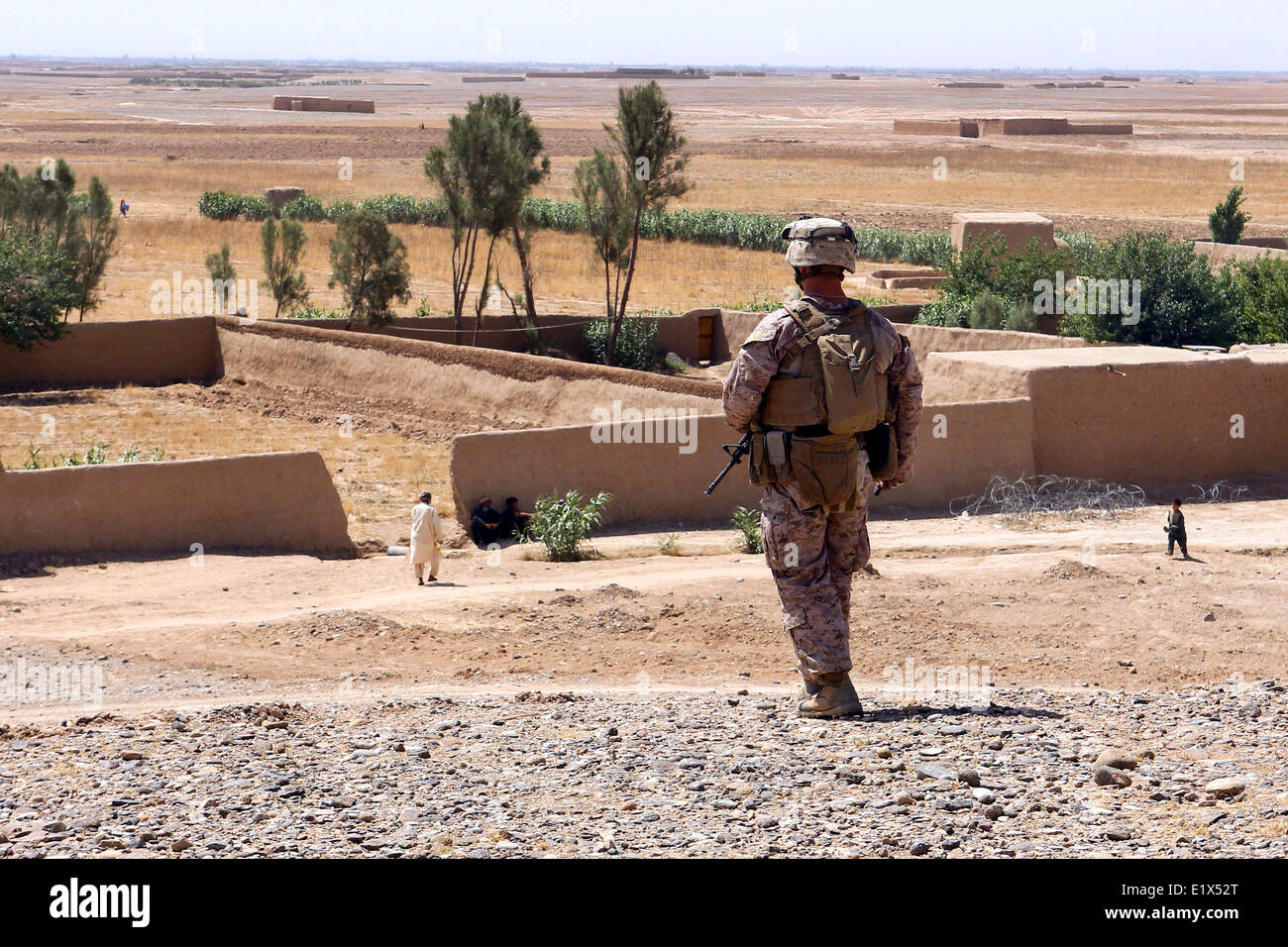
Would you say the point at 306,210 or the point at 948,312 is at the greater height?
the point at 306,210

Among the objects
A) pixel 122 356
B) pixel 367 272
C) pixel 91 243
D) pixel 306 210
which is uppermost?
pixel 306 210

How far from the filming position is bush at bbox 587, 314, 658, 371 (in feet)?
81.6

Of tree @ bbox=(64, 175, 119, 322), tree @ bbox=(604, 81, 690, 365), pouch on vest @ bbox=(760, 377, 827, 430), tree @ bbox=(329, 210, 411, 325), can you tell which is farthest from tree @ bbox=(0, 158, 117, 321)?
pouch on vest @ bbox=(760, 377, 827, 430)

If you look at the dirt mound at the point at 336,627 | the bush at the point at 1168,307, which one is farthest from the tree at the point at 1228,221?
the dirt mound at the point at 336,627

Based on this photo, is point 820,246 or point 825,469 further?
point 820,246

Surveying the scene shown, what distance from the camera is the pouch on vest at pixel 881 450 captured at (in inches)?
257

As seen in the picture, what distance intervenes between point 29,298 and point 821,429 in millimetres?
19509

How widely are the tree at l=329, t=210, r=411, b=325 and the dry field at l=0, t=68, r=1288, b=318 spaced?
6.32 meters

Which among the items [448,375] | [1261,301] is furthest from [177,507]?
[1261,301]

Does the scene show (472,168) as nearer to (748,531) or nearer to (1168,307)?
(1168,307)

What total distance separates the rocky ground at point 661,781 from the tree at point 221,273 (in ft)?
76.5

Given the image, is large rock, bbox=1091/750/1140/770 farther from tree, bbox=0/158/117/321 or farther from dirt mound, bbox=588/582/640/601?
tree, bbox=0/158/117/321

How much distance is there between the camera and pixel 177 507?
1295 centimetres

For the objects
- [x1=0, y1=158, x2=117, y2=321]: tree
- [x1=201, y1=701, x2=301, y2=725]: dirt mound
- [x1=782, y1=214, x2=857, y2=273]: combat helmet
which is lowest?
[x1=201, y1=701, x2=301, y2=725]: dirt mound
